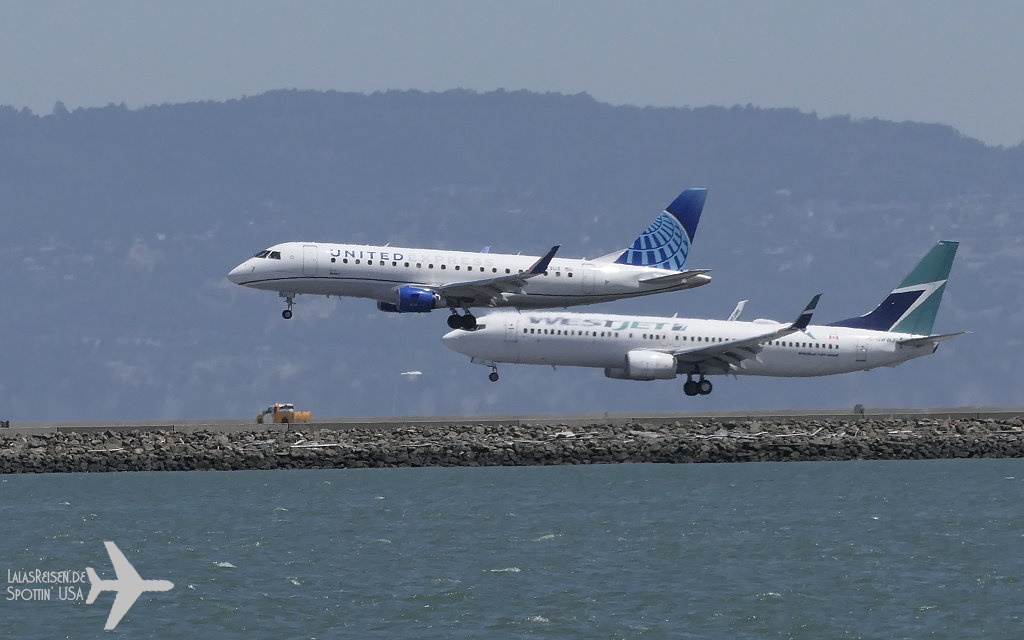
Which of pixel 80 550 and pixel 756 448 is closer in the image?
pixel 80 550

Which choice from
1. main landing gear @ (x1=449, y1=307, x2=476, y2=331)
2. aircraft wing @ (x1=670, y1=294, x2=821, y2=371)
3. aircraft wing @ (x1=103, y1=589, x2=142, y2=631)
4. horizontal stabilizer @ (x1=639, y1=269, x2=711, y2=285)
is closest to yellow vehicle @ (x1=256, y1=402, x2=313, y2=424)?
main landing gear @ (x1=449, y1=307, x2=476, y2=331)

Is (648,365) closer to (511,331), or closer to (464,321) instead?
(511,331)

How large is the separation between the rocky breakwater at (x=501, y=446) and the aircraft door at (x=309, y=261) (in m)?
16.4

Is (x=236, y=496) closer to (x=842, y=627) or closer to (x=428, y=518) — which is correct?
(x=428, y=518)

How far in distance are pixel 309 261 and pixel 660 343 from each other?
33.2m

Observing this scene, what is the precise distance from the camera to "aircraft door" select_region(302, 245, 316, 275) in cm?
8638

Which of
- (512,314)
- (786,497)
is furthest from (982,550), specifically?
(512,314)

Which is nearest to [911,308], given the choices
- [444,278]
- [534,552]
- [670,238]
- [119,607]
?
[670,238]

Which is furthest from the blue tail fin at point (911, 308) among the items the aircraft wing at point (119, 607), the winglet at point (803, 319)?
the aircraft wing at point (119, 607)

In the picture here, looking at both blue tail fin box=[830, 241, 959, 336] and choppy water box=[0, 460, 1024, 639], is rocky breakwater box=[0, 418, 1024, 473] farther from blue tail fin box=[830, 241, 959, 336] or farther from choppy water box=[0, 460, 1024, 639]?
blue tail fin box=[830, 241, 959, 336]

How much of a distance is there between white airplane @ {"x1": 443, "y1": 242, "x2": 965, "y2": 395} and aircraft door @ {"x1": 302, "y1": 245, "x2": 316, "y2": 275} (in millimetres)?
22594

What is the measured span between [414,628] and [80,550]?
20.2 meters

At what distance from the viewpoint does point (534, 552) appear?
66688 millimetres

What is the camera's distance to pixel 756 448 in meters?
104
